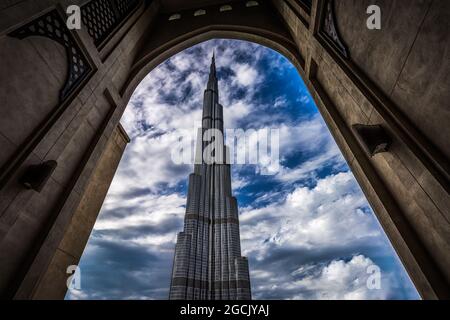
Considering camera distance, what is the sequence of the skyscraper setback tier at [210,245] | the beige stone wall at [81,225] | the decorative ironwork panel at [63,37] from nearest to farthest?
the decorative ironwork panel at [63,37]
the beige stone wall at [81,225]
the skyscraper setback tier at [210,245]

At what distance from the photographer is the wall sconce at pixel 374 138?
3362mm

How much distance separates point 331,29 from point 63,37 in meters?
5.76

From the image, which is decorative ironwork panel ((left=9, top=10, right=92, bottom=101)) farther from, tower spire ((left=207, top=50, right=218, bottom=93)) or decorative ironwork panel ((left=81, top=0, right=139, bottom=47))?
tower spire ((left=207, top=50, right=218, bottom=93))

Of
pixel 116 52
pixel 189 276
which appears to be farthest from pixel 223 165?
pixel 116 52

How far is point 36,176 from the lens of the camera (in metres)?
3.60

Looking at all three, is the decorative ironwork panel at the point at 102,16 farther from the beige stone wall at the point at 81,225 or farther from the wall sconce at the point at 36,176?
the wall sconce at the point at 36,176

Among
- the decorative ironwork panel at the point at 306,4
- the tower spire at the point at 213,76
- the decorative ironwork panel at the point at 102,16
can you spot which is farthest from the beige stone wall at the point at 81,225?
the tower spire at the point at 213,76

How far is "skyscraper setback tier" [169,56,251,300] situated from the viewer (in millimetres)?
76375

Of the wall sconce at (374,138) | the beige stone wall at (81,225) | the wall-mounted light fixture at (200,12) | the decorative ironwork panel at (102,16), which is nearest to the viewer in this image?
the wall sconce at (374,138)

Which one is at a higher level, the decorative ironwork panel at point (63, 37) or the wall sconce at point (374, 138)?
the decorative ironwork panel at point (63, 37)

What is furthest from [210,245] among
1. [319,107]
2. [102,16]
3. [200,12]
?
[102,16]

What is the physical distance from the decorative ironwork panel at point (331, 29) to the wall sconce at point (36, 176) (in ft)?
19.7

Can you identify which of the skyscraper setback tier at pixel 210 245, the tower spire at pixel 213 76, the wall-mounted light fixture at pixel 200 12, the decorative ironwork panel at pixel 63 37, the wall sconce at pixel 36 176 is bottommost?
the wall sconce at pixel 36 176

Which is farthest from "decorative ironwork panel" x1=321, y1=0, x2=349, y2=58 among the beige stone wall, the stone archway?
the beige stone wall
